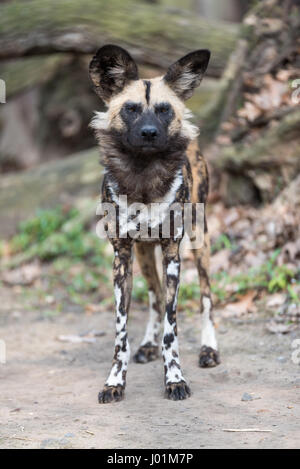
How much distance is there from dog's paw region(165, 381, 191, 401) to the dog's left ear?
174 cm

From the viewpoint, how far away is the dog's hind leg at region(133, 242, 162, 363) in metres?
4.21

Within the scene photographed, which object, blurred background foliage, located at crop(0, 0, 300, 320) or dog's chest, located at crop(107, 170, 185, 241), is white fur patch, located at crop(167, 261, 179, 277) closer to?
dog's chest, located at crop(107, 170, 185, 241)

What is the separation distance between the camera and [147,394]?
11.6ft

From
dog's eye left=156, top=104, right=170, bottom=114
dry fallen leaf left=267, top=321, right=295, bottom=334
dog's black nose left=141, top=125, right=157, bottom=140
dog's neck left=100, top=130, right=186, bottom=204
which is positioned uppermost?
dog's eye left=156, top=104, right=170, bottom=114

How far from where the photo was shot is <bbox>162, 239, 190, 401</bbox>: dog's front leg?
346cm

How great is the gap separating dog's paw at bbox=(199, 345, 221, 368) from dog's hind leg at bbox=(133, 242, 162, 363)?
14.5 inches

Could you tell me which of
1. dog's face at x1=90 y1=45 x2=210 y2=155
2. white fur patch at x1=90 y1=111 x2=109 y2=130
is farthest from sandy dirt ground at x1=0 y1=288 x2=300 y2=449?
white fur patch at x1=90 y1=111 x2=109 y2=130

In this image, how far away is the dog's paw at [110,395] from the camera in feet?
11.2

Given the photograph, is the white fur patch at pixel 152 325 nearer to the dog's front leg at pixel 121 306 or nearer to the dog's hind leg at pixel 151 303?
the dog's hind leg at pixel 151 303

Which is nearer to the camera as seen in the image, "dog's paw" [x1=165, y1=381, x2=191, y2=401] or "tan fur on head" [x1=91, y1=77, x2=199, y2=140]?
"dog's paw" [x1=165, y1=381, x2=191, y2=401]

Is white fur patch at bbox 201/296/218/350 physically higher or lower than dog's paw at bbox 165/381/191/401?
higher

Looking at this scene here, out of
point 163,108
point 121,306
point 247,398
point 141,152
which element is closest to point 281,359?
point 247,398

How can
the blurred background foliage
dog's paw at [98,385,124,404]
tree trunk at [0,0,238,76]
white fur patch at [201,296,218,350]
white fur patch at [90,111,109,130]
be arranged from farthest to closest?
tree trunk at [0,0,238,76] → the blurred background foliage → white fur patch at [201,296,218,350] → white fur patch at [90,111,109,130] → dog's paw at [98,385,124,404]

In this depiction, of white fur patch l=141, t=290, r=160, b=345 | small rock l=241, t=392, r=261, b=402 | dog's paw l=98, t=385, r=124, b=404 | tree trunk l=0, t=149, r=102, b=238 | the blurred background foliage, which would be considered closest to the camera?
small rock l=241, t=392, r=261, b=402
